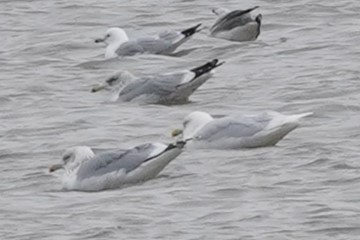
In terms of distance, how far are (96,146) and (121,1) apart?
28.4 feet

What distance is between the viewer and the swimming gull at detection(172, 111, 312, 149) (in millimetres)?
13586

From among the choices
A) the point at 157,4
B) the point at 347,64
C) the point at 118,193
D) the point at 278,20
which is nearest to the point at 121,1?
the point at 157,4

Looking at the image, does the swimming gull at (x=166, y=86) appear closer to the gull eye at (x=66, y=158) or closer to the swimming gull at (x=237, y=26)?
the gull eye at (x=66, y=158)

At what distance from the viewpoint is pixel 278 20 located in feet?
68.6

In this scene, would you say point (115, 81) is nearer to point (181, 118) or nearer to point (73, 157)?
point (181, 118)

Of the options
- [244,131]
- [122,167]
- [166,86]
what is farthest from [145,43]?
[122,167]

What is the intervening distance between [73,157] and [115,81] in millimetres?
3400

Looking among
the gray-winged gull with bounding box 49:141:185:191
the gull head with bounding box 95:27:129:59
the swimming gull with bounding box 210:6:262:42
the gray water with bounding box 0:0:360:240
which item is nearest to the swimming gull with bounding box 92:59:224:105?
the gray water with bounding box 0:0:360:240

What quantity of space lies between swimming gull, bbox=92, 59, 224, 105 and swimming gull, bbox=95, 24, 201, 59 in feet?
7.72

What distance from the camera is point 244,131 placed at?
537 inches

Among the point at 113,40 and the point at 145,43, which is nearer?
the point at 145,43

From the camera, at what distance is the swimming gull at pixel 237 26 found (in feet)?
63.3

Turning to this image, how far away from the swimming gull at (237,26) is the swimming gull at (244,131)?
5415mm

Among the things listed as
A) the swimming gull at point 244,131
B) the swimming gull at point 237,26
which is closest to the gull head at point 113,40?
the swimming gull at point 237,26
